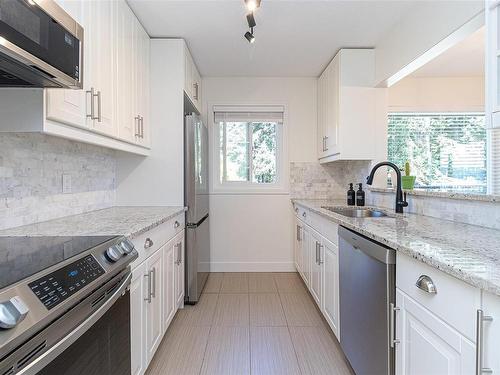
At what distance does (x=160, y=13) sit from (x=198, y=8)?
31 cm

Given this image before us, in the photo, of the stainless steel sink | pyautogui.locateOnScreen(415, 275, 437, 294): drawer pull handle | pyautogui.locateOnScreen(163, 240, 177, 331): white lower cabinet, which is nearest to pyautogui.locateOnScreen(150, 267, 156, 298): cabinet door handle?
pyautogui.locateOnScreen(163, 240, 177, 331): white lower cabinet

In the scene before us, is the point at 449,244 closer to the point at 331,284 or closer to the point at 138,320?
the point at 331,284

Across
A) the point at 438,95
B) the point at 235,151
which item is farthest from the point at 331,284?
the point at 438,95

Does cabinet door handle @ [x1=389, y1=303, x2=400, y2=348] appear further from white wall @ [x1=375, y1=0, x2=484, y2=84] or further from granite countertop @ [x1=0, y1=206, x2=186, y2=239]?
white wall @ [x1=375, y1=0, x2=484, y2=84]

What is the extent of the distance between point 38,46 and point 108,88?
0.93m

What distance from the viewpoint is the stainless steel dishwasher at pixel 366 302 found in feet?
4.11

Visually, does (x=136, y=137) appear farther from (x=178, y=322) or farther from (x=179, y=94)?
(x=178, y=322)

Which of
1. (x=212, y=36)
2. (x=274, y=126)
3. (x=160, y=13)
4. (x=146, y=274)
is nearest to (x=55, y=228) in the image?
(x=146, y=274)

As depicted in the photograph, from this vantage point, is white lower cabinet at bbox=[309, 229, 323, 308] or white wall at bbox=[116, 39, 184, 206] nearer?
white lower cabinet at bbox=[309, 229, 323, 308]

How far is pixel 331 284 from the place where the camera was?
2.07m

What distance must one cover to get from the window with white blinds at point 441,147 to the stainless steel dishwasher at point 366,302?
2.69 meters

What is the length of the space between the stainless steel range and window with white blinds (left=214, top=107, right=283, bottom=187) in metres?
2.59

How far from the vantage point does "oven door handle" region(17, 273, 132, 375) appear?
0.69 m

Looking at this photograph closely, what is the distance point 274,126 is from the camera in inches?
152
